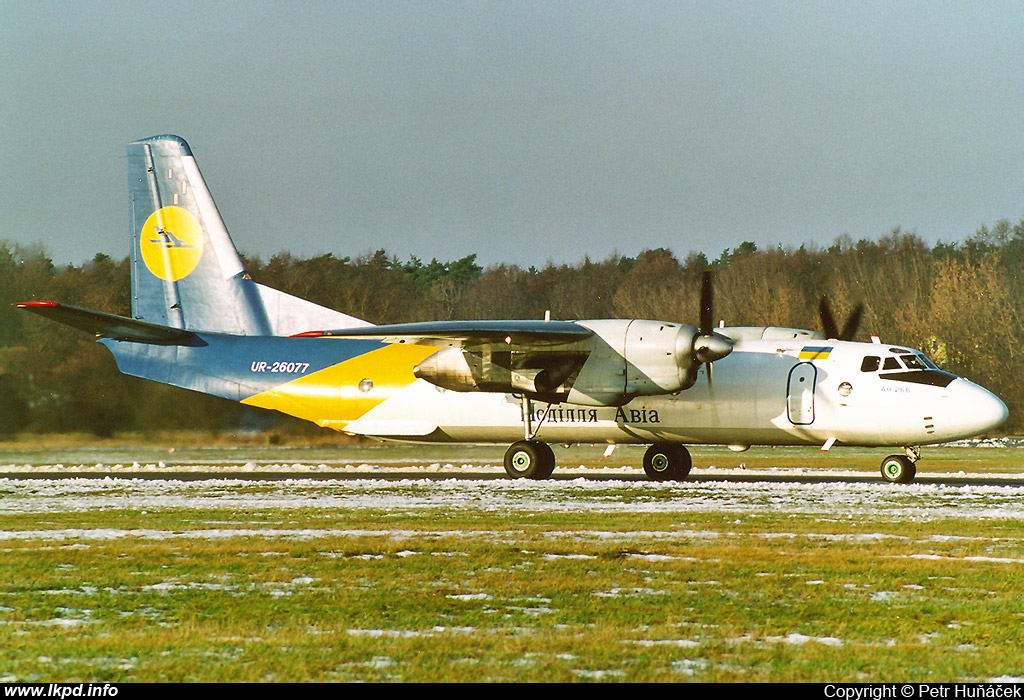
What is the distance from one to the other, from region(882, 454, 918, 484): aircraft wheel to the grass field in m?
2.11

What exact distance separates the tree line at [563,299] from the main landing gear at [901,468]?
15.5m

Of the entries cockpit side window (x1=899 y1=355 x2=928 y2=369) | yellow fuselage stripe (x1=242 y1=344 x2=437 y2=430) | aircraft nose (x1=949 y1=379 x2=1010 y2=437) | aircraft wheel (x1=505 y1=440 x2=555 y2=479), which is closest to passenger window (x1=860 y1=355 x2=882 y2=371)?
cockpit side window (x1=899 y1=355 x2=928 y2=369)

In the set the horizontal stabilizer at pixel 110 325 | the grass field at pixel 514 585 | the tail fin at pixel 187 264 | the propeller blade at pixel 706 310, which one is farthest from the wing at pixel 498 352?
the horizontal stabilizer at pixel 110 325

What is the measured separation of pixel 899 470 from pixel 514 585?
→ 15743 mm

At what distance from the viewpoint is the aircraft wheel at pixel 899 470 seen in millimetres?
24047

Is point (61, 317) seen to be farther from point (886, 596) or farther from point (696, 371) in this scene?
point (886, 596)

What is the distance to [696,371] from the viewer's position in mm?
23484

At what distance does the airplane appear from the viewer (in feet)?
75.9

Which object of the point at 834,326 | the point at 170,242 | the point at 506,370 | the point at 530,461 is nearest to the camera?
the point at 506,370

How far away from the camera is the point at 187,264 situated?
28234 millimetres

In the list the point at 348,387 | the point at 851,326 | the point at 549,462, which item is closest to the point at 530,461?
the point at 549,462

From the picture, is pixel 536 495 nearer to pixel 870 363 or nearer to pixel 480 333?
pixel 480 333
